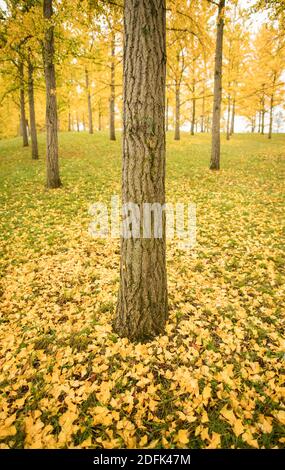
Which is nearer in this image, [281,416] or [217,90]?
[281,416]

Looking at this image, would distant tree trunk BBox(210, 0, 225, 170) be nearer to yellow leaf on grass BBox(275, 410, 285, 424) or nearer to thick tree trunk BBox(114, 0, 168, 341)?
thick tree trunk BBox(114, 0, 168, 341)

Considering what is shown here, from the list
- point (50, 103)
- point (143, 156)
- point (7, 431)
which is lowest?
point (7, 431)

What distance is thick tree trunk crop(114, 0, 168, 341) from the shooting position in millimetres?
2344

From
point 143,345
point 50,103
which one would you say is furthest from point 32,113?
point 143,345

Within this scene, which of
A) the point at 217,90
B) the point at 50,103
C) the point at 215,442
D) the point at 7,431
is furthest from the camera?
the point at 217,90

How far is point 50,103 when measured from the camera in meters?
7.91

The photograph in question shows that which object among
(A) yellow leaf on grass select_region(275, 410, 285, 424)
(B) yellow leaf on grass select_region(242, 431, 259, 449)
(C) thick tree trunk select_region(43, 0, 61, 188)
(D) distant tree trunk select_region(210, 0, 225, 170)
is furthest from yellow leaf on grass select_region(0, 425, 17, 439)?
(D) distant tree trunk select_region(210, 0, 225, 170)

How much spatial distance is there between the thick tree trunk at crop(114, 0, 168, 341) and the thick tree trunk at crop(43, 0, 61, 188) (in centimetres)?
581

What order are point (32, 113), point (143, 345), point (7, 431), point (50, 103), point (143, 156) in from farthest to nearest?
point (32, 113) → point (50, 103) → point (143, 345) → point (143, 156) → point (7, 431)

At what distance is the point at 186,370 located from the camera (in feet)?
9.04

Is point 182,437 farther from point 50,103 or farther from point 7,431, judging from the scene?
point 50,103

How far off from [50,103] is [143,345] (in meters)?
8.01

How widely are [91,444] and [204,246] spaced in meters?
3.97

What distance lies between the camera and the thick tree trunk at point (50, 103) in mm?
7316
